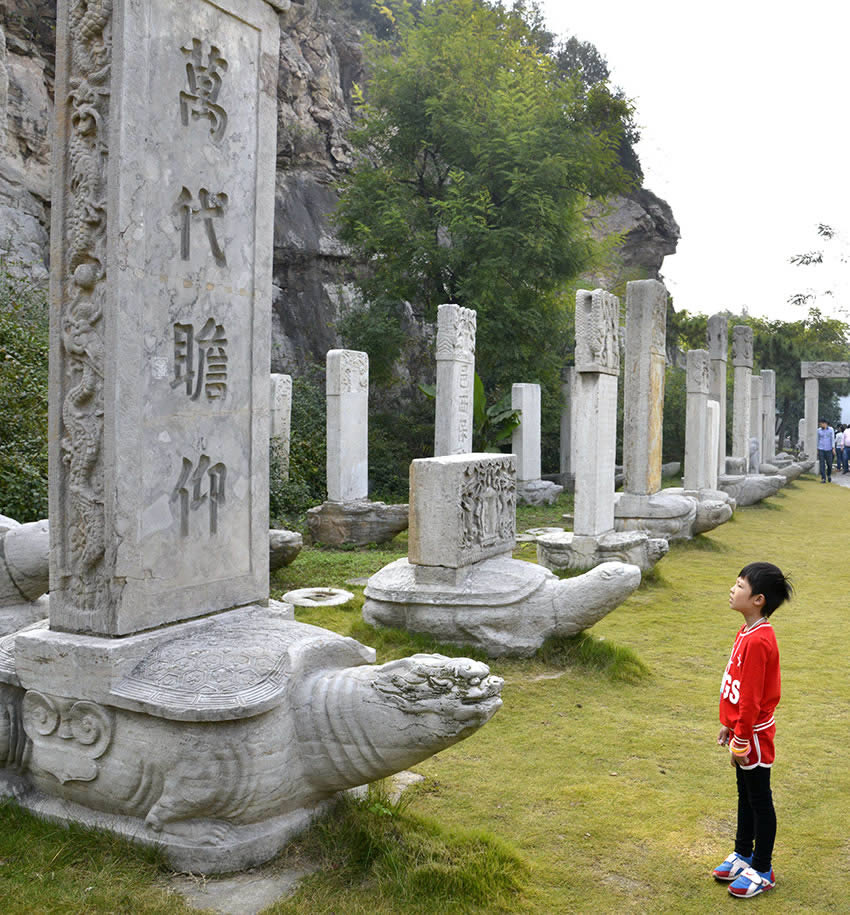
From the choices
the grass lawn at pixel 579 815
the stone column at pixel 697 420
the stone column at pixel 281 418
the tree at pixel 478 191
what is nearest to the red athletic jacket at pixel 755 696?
the grass lawn at pixel 579 815

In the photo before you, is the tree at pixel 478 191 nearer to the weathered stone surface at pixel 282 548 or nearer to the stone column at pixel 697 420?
the stone column at pixel 697 420

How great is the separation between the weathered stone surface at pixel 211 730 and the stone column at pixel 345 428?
7693 millimetres

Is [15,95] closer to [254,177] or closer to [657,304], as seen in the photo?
[657,304]

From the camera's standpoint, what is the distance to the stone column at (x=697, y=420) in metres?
13.0

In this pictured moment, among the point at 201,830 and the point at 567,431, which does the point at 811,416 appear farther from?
the point at 201,830

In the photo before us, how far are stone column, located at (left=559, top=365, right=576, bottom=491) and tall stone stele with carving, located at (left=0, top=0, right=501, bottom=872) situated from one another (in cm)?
1506

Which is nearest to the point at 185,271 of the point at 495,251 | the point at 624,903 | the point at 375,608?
the point at 624,903

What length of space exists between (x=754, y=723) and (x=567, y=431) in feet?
51.8

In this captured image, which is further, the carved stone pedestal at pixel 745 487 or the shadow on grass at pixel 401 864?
the carved stone pedestal at pixel 745 487

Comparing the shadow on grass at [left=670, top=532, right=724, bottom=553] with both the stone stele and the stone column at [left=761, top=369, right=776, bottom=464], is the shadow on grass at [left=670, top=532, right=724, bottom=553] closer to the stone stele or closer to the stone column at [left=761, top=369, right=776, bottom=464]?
the stone stele

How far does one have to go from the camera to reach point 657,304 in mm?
10203

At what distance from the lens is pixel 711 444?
44.6 ft

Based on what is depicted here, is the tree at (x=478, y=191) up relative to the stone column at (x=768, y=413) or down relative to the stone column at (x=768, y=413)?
up

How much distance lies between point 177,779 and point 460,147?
53.6 feet
